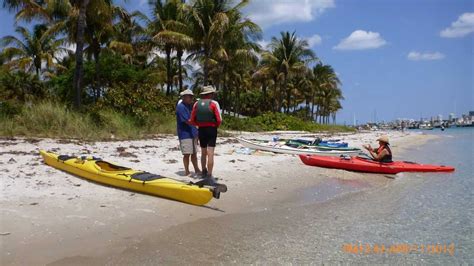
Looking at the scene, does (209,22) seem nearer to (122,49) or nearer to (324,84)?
(122,49)

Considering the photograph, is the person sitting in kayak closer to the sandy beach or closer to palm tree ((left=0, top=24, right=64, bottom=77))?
the sandy beach

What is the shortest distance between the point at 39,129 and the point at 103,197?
343 inches

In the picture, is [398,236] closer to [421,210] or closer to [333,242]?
[333,242]

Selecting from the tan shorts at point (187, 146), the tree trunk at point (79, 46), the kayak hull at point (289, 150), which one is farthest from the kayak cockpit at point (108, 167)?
the tree trunk at point (79, 46)

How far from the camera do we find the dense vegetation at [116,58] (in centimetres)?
1689

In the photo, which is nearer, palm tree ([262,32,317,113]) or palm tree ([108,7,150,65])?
palm tree ([108,7,150,65])

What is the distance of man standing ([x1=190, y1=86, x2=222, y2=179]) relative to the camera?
6.84 metres

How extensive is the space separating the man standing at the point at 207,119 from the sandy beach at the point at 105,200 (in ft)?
2.91

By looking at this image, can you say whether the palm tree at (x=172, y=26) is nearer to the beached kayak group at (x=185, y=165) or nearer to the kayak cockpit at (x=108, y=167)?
the beached kayak group at (x=185, y=165)

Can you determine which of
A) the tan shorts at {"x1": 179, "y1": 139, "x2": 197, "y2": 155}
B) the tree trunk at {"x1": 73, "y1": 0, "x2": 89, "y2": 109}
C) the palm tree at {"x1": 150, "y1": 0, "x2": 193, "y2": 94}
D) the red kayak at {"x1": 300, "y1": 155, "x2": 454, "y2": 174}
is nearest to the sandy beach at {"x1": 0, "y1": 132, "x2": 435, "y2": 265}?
the red kayak at {"x1": 300, "y1": 155, "x2": 454, "y2": 174}

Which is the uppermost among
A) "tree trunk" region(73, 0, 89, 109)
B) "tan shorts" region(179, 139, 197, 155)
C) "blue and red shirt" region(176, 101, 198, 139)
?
"tree trunk" region(73, 0, 89, 109)
